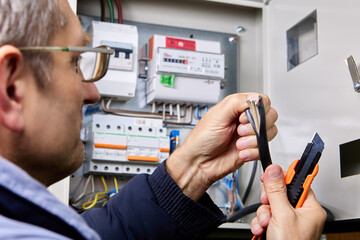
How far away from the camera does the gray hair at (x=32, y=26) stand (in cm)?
71

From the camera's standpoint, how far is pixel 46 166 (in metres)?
0.80

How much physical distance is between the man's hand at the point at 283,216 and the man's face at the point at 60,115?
1.27ft

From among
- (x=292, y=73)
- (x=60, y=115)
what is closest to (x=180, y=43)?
(x=292, y=73)

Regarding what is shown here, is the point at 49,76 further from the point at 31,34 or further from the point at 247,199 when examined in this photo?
the point at 247,199

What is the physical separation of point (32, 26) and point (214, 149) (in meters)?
0.58

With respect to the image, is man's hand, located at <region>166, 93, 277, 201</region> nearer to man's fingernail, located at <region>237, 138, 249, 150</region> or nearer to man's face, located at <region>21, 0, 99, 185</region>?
man's fingernail, located at <region>237, 138, 249, 150</region>

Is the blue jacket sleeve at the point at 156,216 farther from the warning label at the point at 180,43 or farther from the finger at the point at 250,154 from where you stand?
the warning label at the point at 180,43

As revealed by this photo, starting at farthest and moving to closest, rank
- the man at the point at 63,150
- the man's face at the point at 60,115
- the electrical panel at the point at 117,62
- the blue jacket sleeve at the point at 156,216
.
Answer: the electrical panel at the point at 117,62
the blue jacket sleeve at the point at 156,216
the man's face at the point at 60,115
the man at the point at 63,150

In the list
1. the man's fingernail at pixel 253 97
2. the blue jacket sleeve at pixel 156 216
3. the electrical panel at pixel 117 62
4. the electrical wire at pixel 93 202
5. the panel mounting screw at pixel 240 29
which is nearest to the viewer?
the man's fingernail at pixel 253 97

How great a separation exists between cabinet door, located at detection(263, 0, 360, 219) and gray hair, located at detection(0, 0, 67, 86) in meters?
0.85

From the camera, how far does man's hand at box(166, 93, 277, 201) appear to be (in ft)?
3.59

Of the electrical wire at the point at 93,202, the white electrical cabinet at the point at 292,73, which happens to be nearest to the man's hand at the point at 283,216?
the white electrical cabinet at the point at 292,73

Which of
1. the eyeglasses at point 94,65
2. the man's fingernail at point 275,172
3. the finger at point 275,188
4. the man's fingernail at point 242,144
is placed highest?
the eyeglasses at point 94,65

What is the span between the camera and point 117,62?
1771 mm
